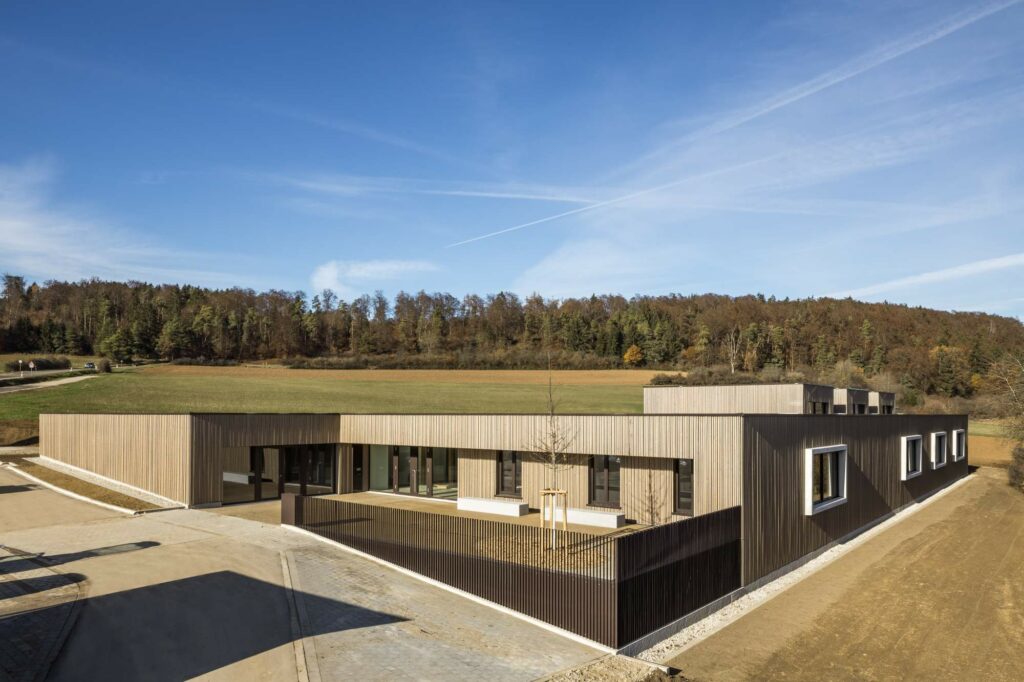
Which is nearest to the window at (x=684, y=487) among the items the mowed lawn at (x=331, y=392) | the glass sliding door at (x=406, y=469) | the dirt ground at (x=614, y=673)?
the dirt ground at (x=614, y=673)

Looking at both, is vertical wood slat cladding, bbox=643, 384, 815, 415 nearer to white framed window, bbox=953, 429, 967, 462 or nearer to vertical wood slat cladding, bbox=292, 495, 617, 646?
vertical wood slat cladding, bbox=292, 495, 617, 646

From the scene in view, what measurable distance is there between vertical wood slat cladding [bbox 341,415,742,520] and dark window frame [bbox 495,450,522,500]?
0.61 feet

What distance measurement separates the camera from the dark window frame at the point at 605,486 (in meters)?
19.7

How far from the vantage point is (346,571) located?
14.4 m

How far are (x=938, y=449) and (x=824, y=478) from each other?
18.1 metres

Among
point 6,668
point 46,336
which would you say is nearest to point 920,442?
point 6,668

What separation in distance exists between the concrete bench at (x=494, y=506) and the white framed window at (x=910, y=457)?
48.3 ft

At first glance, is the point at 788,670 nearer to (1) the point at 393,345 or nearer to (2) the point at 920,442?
(2) the point at 920,442

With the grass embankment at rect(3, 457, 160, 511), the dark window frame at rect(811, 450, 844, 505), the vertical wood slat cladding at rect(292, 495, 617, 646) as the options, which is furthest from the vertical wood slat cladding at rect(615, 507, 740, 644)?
the grass embankment at rect(3, 457, 160, 511)

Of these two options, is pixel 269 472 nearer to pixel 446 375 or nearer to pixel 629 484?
pixel 629 484

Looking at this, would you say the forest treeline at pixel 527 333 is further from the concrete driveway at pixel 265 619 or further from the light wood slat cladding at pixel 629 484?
the concrete driveway at pixel 265 619

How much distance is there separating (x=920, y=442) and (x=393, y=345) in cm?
6798

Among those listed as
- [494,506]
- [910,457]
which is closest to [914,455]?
[910,457]

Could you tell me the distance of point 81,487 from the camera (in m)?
24.6
